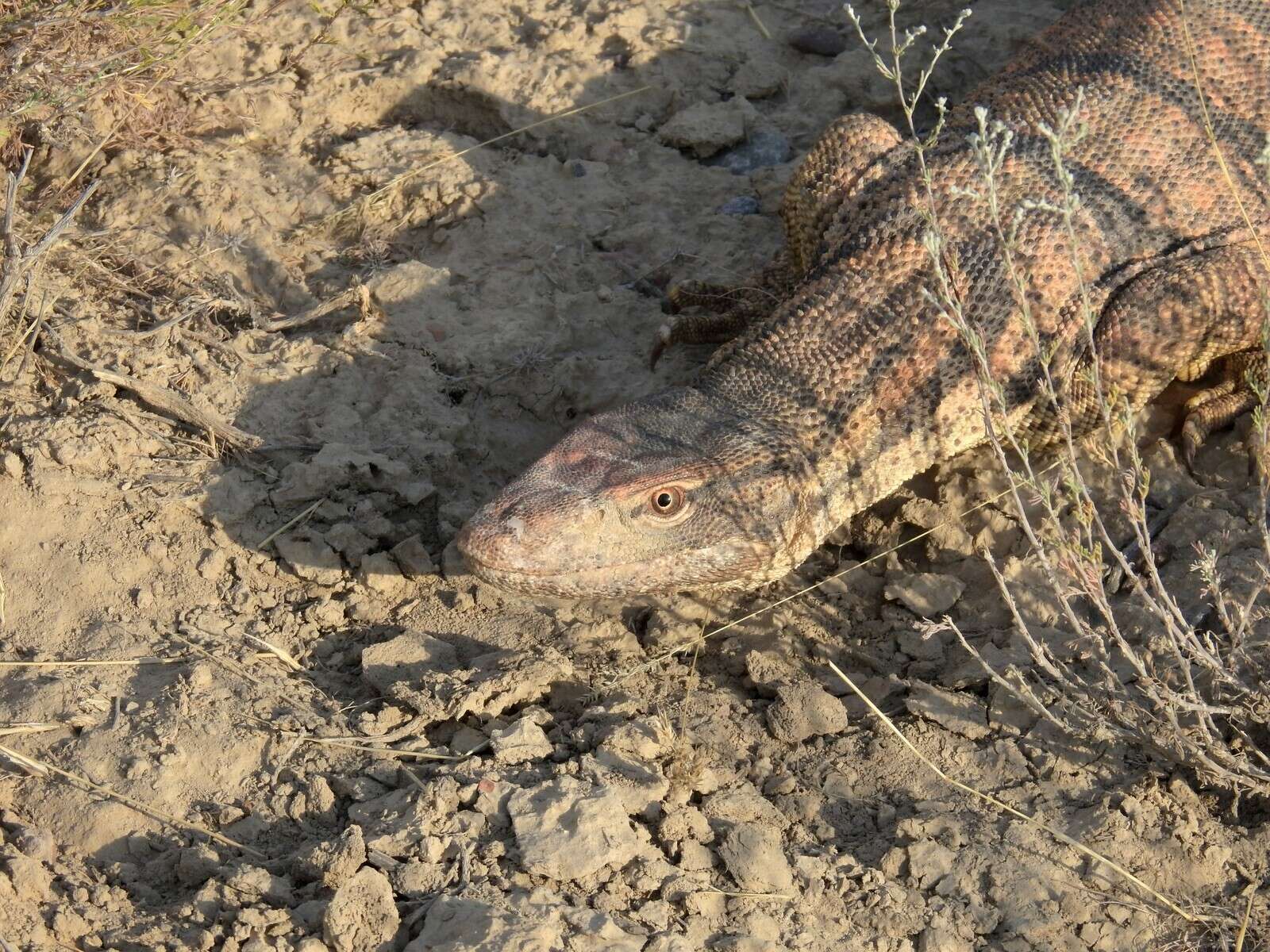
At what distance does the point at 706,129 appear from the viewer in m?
6.86

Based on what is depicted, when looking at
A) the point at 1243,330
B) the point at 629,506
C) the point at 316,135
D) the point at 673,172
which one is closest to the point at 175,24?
the point at 316,135

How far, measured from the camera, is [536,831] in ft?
12.5

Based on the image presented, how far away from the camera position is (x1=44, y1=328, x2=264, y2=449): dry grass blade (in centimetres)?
512

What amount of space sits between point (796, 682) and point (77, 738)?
240cm

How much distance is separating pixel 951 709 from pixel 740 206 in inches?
121

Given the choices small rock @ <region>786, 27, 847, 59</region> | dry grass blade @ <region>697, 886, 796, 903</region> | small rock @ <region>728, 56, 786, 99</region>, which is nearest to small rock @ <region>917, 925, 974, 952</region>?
dry grass blade @ <region>697, 886, 796, 903</region>

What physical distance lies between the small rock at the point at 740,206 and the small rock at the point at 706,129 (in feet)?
1.37

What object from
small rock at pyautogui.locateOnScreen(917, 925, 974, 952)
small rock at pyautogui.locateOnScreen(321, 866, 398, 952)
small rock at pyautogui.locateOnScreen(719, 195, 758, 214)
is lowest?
small rock at pyautogui.locateOnScreen(917, 925, 974, 952)

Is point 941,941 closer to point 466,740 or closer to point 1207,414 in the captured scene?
point 466,740

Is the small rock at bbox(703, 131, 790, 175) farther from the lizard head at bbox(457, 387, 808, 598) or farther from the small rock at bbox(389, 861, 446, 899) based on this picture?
the small rock at bbox(389, 861, 446, 899)

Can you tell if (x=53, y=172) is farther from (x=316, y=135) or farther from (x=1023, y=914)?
(x=1023, y=914)

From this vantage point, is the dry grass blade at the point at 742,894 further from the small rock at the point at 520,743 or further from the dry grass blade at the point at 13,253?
the dry grass blade at the point at 13,253

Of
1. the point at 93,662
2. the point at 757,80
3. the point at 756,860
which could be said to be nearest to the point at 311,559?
the point at 93,662

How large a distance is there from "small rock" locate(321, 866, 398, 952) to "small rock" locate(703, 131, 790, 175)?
4.37 metres
